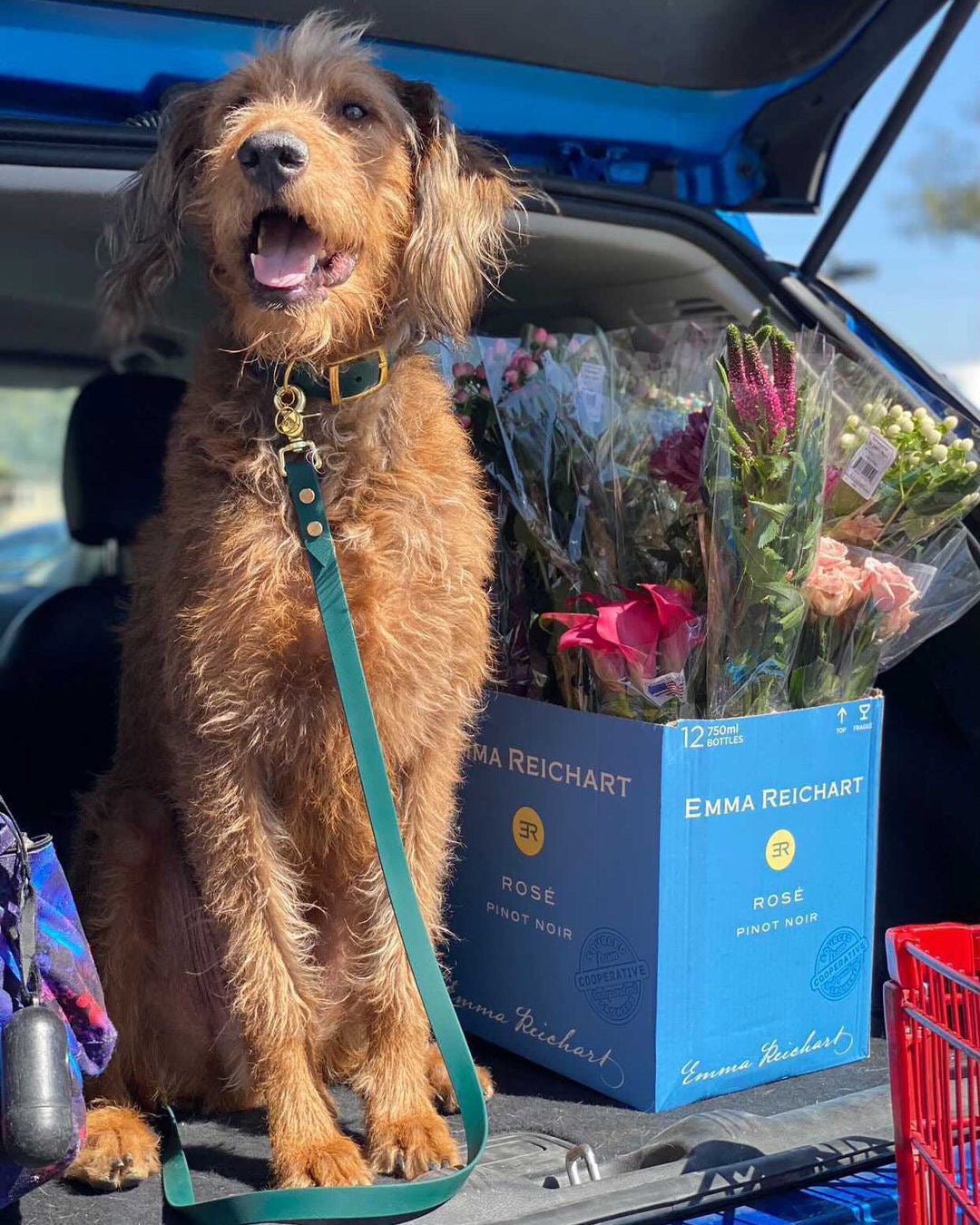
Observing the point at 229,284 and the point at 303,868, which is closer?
the point at 229,284

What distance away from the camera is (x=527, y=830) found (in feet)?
8.61

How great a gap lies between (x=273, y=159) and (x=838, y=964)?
69.9 inches

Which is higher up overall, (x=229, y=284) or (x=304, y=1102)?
(x=229, y=284)

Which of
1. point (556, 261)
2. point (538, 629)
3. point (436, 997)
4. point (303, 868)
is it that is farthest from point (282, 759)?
point (556, 261)

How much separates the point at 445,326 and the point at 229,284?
0.37 meters

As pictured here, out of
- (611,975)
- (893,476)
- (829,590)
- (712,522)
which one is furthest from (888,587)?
(611,975)

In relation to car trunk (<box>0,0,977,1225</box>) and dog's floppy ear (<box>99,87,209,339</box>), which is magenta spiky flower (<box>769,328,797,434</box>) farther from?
dog's floppy ear (<box>99,87,209,339</box>)

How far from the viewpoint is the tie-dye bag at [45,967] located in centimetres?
171

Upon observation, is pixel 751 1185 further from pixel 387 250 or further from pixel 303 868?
pixel 387 250

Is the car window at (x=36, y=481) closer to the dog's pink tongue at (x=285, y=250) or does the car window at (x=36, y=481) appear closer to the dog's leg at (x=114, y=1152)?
the dog's pink tongue at (x=285, y=250)

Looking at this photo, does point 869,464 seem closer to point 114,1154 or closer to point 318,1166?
point 318,1166

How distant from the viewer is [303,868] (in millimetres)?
2357

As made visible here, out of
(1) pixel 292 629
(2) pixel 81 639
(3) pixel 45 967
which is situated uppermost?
(1) pixel 292 629

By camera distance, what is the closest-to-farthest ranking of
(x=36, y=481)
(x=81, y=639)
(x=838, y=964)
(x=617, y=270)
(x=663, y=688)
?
1. (x=663, y=688)
2. (x=838, y=964)
3. (x=617, y=270)
4. (x=81, y=639)
5. (x=36, y=481)
